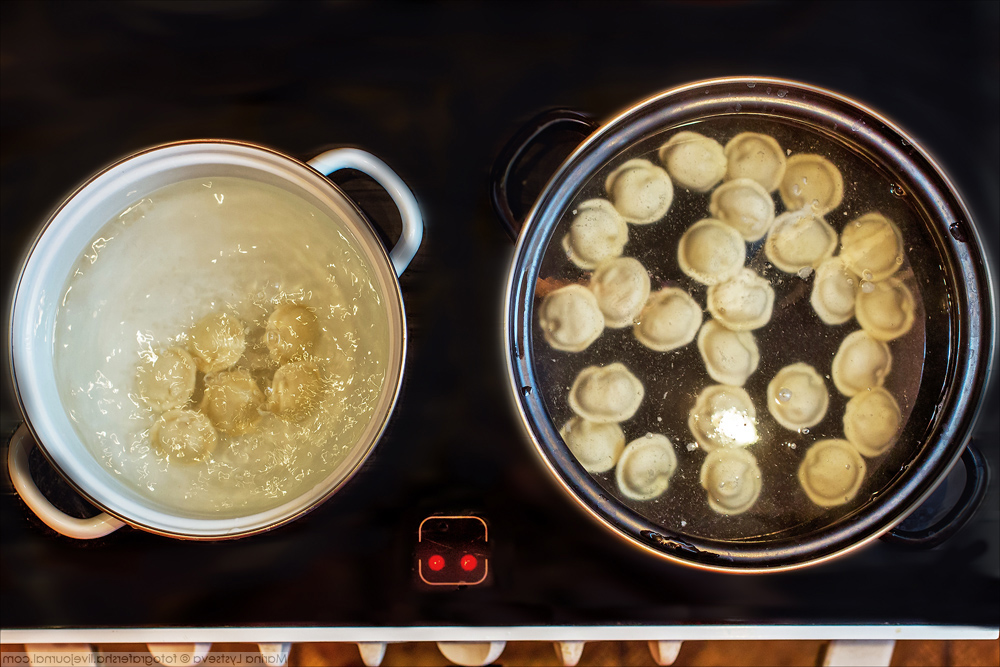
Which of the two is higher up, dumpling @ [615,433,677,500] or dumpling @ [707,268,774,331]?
dumpling @ [707,268,774,331]

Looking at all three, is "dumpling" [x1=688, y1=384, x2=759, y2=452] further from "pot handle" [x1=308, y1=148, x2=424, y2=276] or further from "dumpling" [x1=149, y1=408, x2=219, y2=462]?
"dumpling" [x1=149, y1=408, x2=219, y2=462]

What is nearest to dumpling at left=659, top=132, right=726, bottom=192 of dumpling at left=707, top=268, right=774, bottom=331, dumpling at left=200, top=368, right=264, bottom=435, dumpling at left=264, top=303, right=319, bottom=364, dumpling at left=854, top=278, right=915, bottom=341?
dumpling at left=707, top=268, right=774, bottom=331

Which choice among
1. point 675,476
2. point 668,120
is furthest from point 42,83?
point 675,476

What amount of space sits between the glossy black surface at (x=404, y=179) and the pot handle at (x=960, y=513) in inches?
9.1

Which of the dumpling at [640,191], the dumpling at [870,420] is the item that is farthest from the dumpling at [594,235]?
the dumpling at [870,420]

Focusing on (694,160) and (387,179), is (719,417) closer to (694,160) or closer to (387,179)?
(694,160)

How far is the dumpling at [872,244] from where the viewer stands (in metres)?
0.71

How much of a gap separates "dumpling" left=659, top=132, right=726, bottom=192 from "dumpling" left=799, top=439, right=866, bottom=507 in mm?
351

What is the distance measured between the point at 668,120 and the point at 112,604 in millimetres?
947

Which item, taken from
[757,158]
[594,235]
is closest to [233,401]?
[594,235]

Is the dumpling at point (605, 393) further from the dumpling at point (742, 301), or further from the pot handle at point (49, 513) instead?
the pot handle at point (49, 513)

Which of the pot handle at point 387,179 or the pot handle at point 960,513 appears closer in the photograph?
the pot handle at point 387,179

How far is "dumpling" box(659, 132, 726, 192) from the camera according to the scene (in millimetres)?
715

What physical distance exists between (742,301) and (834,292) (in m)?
0.11
